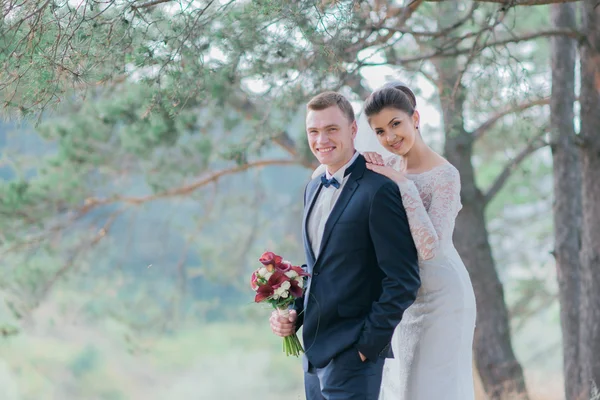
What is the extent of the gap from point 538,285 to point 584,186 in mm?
8620

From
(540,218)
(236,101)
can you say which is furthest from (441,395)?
(540,218)

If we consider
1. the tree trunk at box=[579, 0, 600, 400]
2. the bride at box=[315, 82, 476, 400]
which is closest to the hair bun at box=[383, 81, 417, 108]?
the bride at box=[315, 82, 476, 400]

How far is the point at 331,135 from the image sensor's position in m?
3.21

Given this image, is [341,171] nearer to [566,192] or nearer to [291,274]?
[291,274]

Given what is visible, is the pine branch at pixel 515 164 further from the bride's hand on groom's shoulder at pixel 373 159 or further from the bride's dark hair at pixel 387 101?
the bride's hand on groom's shoulder at pixel 373 159

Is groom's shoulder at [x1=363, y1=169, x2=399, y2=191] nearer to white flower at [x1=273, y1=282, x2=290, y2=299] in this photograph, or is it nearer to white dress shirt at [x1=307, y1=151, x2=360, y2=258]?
white dress shirt at [x1=307, y1=151, x2=360, y2=258]

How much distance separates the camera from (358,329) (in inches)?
121

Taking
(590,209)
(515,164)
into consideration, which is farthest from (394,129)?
(515,164)

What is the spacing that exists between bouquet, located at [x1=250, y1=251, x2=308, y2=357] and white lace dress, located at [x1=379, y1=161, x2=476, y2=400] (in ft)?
1.68

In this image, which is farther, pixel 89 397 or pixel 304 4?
pixel 89 397

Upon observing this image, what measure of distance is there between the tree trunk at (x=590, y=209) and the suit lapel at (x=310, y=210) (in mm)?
3474

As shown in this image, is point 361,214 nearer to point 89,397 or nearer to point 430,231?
point 430,231

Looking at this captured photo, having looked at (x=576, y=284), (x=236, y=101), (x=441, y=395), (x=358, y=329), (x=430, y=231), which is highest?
(x=236, y=101)

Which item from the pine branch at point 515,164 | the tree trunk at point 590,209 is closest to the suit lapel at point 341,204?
the tree trunk at point 590,209
